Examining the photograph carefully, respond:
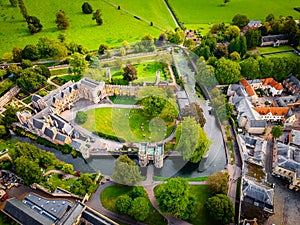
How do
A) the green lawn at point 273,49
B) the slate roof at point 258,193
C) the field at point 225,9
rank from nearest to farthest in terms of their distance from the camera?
the slate roof at point 258,193, the green lawn at point 273,49, the field at point 225,9

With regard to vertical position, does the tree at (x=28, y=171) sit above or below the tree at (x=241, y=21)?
below

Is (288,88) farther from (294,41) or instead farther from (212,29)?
(212,29)

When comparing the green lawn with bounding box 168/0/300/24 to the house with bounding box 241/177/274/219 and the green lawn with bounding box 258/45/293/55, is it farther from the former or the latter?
the house with bounding box 241/177/274/219

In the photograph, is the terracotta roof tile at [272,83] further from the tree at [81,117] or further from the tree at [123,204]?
the tree at [123,204]

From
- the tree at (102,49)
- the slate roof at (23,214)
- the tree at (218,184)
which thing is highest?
the tree at (102,49)

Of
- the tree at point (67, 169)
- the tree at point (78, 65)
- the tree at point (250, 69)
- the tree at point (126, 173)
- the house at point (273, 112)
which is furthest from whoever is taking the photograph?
the tree at point (78, 65)

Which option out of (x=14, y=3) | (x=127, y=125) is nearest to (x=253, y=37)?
(x=127, y=125)

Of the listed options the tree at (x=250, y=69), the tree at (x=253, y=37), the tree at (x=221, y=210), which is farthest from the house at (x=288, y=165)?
the tree at (x=253, y=37)
